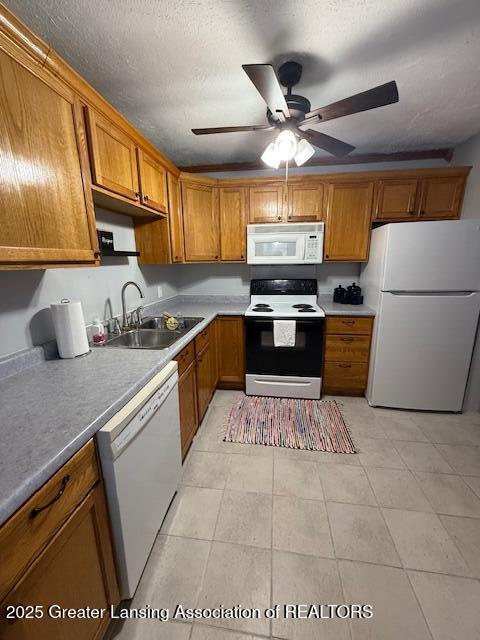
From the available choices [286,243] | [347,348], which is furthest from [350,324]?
[286,243]

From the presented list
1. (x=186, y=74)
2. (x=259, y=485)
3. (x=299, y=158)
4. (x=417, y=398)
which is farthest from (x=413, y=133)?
(x=259, y=485)

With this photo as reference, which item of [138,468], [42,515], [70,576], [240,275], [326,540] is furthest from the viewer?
[240,275]

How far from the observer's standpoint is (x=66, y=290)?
5.36ft

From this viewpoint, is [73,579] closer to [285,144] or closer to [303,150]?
[285,144]

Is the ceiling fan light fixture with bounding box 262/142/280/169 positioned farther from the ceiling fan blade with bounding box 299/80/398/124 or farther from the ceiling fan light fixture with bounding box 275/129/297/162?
the ceiling fan blade with bounding box 299/80/398/124

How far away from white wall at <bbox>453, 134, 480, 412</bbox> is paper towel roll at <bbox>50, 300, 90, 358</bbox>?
3.05 meters

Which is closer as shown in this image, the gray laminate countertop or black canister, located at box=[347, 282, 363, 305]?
the gray laminate countertop

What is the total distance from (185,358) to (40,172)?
3.97 feet

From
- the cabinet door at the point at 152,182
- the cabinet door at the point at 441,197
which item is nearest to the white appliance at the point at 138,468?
the cabinet door at the point at 152,182

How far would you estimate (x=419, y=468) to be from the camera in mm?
1809

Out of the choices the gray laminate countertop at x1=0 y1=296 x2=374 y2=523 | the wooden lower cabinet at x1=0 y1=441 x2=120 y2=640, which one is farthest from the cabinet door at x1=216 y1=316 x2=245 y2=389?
the wooden lower cabinet at x1=0 y1=441 x2=120 y2=640

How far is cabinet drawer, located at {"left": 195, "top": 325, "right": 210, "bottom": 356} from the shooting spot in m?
2.06

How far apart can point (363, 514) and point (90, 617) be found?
1.37 m

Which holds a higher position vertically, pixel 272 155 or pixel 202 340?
pixel 272 155
